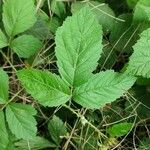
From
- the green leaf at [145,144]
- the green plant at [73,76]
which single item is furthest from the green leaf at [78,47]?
the green leaf at [145,144]

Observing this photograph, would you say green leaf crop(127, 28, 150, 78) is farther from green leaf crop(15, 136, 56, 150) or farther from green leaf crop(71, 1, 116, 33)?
green leaf crop(15, 136, 56, 150)

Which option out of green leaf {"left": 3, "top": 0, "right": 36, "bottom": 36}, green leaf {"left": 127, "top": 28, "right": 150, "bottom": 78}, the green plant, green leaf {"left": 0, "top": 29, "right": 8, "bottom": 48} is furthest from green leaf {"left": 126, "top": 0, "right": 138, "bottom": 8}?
green leaf {"left": 0, "top": 29, "right": 8, "bottom": 48}

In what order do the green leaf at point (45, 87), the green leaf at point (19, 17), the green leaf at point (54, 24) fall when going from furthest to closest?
the green leaf at point (54, 24) < the green leaf at point (19, 17) < the green leaf at point (45, 87)

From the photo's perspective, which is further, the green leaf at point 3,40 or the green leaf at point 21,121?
the green leaf at point 3,40

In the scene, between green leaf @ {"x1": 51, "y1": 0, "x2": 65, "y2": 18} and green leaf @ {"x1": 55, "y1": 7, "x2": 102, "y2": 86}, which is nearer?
green leaf @ {"x1": 55, "y1": 7, "x2": 102, "y2": 86}

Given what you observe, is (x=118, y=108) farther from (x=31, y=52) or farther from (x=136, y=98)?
(x=31, y=52)

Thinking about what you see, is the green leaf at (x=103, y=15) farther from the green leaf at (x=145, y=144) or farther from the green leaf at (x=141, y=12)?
the green leaf at (x=145, y=144)

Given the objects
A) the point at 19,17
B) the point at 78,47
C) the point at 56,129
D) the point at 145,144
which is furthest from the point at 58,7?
the point at 145,144
